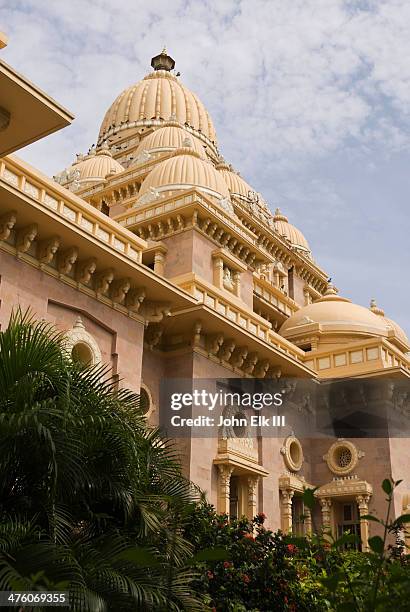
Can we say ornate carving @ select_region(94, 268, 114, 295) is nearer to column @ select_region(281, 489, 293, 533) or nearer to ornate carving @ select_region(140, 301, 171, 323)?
ornate carving @ select_region(140, 301, 171, 323)

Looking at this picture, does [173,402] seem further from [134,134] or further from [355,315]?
[134,134]

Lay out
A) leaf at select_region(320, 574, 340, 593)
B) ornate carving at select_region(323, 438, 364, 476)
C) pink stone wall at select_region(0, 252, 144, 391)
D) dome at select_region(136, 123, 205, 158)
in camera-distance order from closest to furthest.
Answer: leaf at select_region(320, 574, 340, 593)
pink stone wall at select_region(0, 252, 144, 391)
ornate carving at select_region(323, 438, 364, 476)
dome at select_region(136, 123, 205, 158)

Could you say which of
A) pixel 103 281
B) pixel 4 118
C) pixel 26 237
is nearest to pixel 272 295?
pixel 103 281

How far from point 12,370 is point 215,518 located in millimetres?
5032

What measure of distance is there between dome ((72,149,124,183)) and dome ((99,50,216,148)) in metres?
4.30

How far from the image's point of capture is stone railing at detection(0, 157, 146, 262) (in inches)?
605

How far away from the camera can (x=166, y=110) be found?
43.1 m

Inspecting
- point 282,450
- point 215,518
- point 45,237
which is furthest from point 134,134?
point 215,518

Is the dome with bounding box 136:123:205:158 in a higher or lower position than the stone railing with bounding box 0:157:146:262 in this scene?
higher

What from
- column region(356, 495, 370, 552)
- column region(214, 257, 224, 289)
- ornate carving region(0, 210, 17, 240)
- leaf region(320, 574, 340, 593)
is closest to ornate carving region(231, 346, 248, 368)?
column region(214, 257, 224, 289)

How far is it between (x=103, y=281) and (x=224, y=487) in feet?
21.3

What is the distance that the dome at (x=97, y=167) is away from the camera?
125ft

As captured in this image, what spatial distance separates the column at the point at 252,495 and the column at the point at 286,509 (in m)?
1.93

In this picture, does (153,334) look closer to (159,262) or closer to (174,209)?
(159,262)
